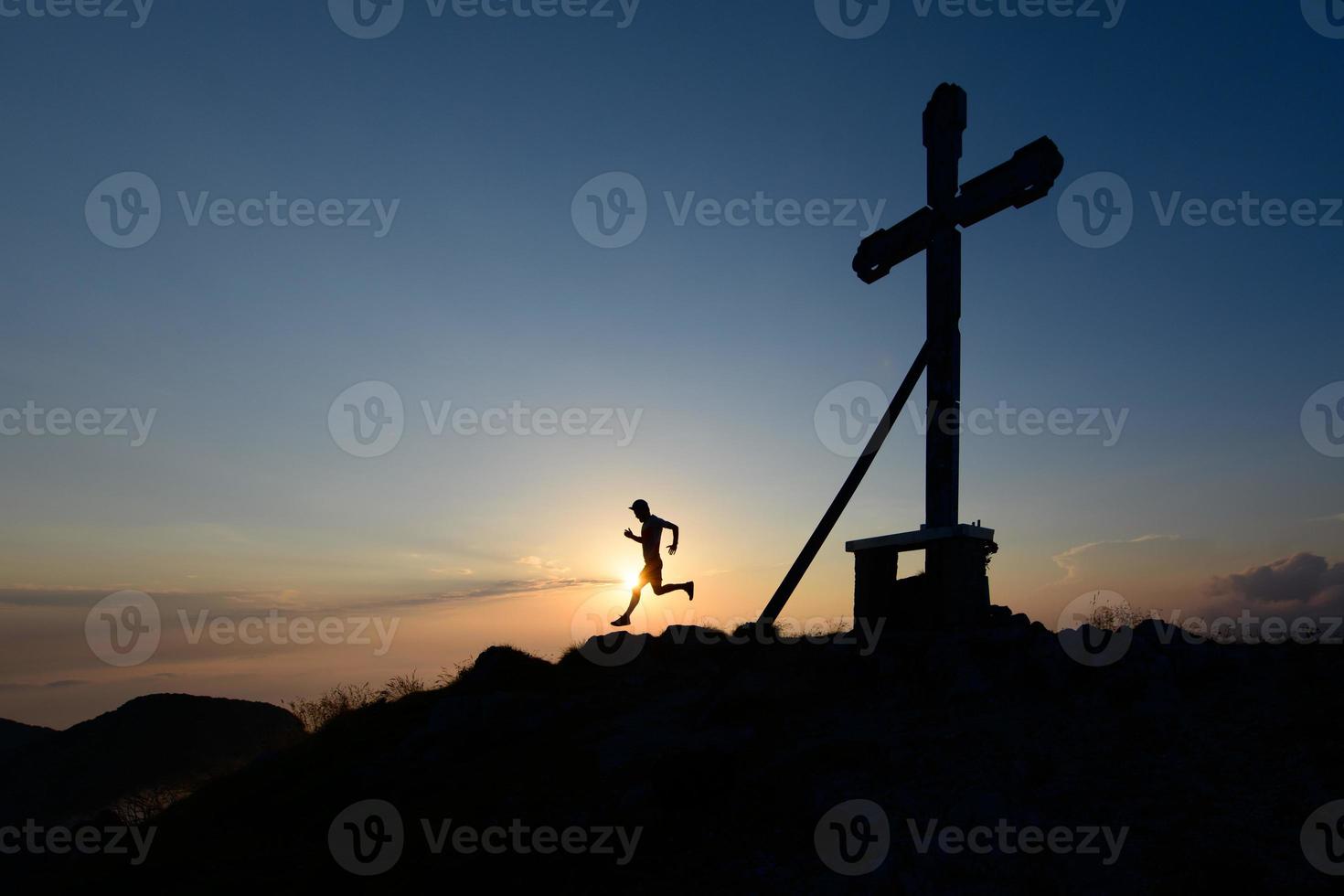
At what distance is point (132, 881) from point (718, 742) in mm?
6986

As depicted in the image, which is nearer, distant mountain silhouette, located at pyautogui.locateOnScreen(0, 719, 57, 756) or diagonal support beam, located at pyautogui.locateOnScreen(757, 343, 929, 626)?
diagonal support beam, located at pyautogui.locateOnScreen(757, 343, 929, 626)

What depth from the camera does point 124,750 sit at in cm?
3206

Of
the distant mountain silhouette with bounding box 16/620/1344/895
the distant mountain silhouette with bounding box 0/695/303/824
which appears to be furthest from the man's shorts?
the distant mountain silhouette with bounding box 0/695/303/824

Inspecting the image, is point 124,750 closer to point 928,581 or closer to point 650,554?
point 650,554

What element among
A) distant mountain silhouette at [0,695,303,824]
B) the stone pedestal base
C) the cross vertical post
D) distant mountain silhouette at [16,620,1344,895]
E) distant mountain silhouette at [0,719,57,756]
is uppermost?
the cross vertical post

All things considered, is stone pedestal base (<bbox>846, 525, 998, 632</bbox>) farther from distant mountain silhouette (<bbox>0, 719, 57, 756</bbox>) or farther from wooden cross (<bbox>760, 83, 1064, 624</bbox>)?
distant mountain silhouette (<bbox>0, 719, 57, 756</bbox>)

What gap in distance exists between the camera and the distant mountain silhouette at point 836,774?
235 inches

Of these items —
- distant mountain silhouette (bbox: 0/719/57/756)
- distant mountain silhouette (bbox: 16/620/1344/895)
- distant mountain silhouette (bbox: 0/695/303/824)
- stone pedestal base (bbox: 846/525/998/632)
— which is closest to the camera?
distant mountain silhouette (bbox: 16/620/1344/895)

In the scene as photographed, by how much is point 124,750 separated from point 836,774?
118ft

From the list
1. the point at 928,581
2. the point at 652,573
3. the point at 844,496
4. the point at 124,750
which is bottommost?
the point at 124,750

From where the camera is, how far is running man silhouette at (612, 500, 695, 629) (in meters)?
13.2

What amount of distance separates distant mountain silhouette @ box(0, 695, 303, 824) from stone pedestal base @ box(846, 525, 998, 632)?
25.2m

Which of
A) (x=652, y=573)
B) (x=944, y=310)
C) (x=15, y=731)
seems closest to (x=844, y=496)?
(x=944, y=310)

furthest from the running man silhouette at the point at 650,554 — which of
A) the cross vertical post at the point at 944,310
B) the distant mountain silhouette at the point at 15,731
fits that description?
the distant mountain silhouette at the point at 15,731
